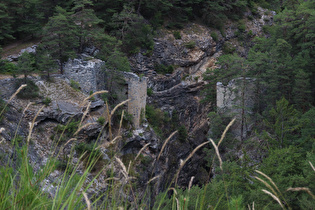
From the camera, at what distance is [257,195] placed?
26.9ft

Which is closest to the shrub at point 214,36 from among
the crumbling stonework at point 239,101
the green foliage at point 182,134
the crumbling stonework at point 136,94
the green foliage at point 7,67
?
the crumbling stonework at point 239,101

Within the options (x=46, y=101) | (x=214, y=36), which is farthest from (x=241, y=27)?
(x=46, y=101)

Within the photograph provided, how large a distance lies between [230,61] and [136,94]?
815 cm

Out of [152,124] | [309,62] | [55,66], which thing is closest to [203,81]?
[152,124]

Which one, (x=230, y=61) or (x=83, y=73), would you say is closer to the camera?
(x=83, y=73)

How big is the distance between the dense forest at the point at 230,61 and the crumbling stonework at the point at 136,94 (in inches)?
35.3

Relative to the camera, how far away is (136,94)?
56.6ft

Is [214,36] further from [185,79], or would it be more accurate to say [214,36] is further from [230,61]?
[230,61]

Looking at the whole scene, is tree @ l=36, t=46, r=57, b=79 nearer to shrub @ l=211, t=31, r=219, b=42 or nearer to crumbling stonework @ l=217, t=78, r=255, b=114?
crumbling stonework @ l=217, t=78, r=255, b=114

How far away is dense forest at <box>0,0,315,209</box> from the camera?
11109mm

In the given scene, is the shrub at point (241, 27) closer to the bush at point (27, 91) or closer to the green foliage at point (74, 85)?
the green foliage at point (74, 85)

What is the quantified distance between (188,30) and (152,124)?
10.9 meters

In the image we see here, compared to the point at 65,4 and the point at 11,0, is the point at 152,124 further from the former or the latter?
the point at 11,0

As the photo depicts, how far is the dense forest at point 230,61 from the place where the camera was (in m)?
11.1
